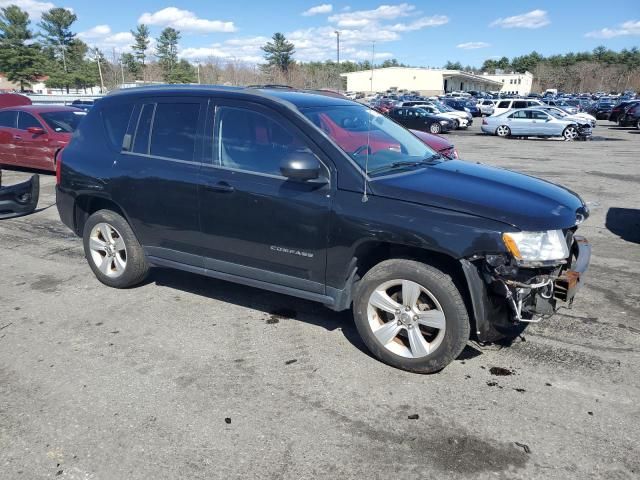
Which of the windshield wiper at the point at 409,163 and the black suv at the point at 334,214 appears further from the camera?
the windshield wiper at the point at 409,163

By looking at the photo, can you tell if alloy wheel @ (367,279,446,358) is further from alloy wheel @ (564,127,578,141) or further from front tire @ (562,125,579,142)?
alloy wheel @ (564,127,578,141)

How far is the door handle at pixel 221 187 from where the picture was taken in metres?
4.07

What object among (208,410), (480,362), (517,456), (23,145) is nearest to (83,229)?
(208,410)

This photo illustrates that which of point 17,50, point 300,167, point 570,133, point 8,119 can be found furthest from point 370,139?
point 17,50

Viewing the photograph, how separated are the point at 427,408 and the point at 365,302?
0.83m

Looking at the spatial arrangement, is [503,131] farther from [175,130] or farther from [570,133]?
[175,130]

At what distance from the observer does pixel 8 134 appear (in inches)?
467

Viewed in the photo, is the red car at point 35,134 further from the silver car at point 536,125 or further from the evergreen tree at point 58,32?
the evergreen tree at point 58,32

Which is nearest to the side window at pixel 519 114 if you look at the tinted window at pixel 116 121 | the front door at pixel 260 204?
the tinted window at pixel 116 121

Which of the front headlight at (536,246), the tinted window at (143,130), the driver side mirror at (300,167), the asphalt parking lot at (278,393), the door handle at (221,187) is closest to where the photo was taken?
the asphalt parking lot at (278,393)

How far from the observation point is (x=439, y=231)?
10.8 feet

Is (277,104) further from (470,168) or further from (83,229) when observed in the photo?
(83,229)

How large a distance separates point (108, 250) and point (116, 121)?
1.26 metres

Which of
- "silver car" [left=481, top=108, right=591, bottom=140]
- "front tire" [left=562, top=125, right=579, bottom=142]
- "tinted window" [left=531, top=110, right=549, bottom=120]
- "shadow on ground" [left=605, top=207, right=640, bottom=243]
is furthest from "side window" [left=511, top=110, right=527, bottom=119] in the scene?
"shadow on ground" [left=605, top=207, right=640, bottom=243]
